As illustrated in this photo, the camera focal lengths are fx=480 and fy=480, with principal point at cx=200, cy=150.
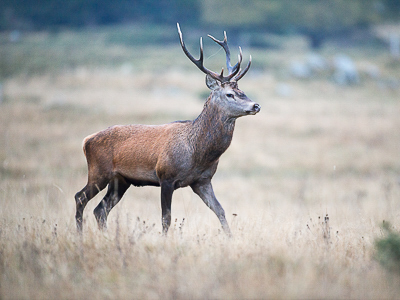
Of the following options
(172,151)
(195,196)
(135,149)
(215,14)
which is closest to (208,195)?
(172,151)

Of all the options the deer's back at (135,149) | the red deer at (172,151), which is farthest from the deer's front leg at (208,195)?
the deer's back at (135,149)

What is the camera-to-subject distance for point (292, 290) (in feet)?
12.0

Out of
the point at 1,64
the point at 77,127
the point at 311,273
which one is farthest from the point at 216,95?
the point at 1,64

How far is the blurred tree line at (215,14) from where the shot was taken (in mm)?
51375

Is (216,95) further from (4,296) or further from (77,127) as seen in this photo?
(77,127)

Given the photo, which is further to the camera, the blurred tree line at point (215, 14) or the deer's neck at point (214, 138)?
the blurred tree line at point (215, 14)

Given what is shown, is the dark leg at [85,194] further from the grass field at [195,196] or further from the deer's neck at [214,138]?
the deer's neck at [214,138]

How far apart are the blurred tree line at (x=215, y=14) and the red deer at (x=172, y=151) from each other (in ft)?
149

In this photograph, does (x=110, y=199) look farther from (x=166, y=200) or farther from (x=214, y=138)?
(x=214, y=138)

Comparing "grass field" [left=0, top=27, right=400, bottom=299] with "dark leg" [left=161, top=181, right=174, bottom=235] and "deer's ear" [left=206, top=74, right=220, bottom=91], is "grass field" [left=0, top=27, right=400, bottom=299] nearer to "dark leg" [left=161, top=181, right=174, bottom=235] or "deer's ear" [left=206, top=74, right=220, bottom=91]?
"dark leg" [left=161, top=181, right=174, bottom=235]

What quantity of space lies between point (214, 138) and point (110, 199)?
5.93ft

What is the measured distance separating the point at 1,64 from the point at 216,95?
1144 inches

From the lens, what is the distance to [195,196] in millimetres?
12078

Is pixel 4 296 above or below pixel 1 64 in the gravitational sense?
below
